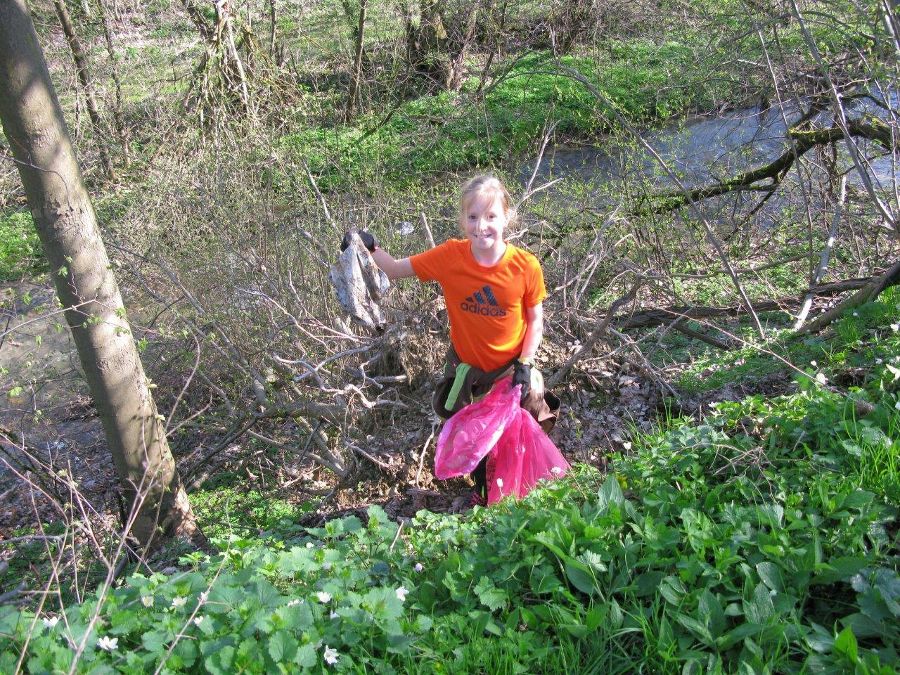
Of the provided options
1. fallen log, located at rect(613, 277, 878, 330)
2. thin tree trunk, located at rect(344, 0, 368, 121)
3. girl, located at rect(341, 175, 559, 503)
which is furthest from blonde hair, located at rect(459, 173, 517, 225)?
thin tree trunk, located at rect(344, 0, 368, 121)

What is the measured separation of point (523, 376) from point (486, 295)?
17.5 inches

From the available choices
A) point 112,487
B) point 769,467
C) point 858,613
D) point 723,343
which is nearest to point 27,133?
point 112,487

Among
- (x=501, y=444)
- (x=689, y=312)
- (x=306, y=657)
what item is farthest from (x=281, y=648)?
(x=689, y=312)

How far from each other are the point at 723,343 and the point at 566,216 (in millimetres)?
1672

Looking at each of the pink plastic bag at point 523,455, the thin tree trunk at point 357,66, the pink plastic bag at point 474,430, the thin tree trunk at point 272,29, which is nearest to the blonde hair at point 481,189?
the pink plastic bag at point 474,430

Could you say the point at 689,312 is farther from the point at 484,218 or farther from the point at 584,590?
the point at 584,590

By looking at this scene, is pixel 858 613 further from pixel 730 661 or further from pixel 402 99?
pixel 402 99

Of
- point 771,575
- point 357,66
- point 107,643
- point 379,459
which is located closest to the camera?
point 107,643

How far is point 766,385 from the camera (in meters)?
4.25

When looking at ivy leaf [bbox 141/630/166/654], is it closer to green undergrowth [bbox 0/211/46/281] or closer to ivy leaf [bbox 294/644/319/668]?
ivy leaf [bbox 294/644/319/668]

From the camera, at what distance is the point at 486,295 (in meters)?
3.70

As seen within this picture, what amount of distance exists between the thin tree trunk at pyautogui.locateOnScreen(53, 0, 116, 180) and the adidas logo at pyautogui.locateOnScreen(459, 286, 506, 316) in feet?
24.5

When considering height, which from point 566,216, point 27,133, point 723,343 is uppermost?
point 27,133

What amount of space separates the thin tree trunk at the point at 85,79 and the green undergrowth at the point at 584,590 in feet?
27.0
